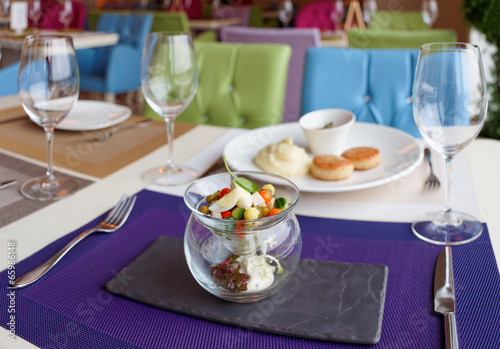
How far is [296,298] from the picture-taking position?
0.55 meters

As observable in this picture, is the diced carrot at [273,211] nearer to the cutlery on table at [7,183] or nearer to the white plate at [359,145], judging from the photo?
the white plate at [359,145]

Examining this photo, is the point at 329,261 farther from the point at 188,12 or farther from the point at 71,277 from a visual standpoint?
the point at 188,12

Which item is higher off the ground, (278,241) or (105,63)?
(278,241)

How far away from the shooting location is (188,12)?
668 cm

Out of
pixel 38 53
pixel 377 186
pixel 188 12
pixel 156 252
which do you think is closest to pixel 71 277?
pixel 156 252

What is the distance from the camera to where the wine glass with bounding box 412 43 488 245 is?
645 mm

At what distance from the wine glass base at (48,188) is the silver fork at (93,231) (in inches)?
4.4

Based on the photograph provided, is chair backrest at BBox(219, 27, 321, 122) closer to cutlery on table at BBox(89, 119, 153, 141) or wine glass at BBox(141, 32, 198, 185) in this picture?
cutlery on table at BBox(89, 119, 153, 141)

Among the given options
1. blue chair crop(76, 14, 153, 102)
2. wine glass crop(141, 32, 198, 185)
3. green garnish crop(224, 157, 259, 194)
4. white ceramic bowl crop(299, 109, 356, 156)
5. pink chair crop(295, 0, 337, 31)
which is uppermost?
pink chair crop(295, 0, 337, 31)

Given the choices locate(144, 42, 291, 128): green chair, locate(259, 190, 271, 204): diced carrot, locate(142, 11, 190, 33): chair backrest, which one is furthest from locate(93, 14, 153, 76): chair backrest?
locate(259, 190, 271, 204): diced carrot

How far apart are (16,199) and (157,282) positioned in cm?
38

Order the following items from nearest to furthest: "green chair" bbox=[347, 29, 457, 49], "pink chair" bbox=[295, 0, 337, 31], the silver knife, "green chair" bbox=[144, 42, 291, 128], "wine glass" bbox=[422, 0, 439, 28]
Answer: the silver knife < "green chair" bbox=[144, 42, 291, 128] < "green chair" bbox=[347, 29, 457, 49] < "wine glass" bbox=[422, 0, 439, 28] < "pink chair" bbox=[295, 0, 337, 31]

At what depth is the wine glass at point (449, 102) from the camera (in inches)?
25.4

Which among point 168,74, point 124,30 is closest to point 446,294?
point 168,74
